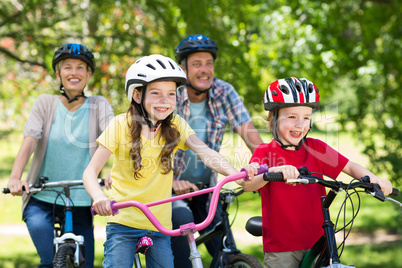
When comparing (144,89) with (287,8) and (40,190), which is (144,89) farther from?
(287,8)

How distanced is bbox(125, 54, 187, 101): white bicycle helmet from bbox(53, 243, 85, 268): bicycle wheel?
130cm

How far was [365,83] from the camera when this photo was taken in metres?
9.36

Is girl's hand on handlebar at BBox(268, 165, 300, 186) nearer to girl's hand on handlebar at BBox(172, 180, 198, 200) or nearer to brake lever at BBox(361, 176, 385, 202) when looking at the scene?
brake lever at BBox(361, 176, 385, 202)

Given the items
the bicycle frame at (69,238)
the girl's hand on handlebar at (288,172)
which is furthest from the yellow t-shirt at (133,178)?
the girl's hand on handlebar at (288,172)

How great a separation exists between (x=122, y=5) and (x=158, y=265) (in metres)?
5.34

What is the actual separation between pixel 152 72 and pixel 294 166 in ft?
3.77

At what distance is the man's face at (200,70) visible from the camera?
14.5ft

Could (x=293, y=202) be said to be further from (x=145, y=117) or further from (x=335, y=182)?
(x=145, y=117)

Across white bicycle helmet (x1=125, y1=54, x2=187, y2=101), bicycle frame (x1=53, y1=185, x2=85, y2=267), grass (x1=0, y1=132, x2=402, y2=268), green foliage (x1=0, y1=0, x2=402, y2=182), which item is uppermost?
green foliage (x1=0, y1=0, x2=402, y2=182)

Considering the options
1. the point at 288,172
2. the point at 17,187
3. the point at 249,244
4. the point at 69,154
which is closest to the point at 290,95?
the point at 288,172

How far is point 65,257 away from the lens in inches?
146

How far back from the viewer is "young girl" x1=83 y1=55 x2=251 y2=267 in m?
3.33

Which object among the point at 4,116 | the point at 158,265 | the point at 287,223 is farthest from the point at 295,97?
the point at 4,116

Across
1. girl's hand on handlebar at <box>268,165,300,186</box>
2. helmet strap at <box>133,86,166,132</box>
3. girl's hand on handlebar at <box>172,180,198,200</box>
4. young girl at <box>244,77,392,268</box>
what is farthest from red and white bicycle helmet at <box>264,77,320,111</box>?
girl's hand on handlebar at <box>172,180,198,200</box>
